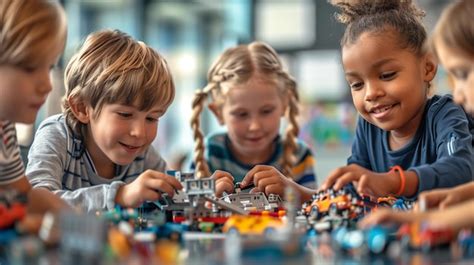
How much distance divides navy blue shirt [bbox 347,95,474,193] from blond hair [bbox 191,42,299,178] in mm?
469

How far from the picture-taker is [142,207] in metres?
1.38

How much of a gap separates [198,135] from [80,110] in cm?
60

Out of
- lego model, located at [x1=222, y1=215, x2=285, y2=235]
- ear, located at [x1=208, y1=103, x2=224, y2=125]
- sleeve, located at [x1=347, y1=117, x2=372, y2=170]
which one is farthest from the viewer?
ear, located at [x1=208, y1=103, x2=224, y2=125]

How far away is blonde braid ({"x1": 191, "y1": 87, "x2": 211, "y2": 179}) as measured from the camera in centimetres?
214

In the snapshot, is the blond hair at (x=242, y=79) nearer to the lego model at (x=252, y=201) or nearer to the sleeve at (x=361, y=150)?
the sleeve at (x=361, y=150)

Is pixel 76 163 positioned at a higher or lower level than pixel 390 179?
higher

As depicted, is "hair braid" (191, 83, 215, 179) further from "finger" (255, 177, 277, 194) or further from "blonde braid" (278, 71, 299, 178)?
"finger" (255, 177, 277, 194)

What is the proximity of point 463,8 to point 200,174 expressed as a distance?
1.16 m

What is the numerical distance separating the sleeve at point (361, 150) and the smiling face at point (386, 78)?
17 cm

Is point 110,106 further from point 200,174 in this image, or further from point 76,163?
point 200,174

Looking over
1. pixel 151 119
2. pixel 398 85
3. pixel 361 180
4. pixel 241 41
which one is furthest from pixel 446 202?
pixel 241 41

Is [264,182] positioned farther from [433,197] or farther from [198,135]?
[198,135]

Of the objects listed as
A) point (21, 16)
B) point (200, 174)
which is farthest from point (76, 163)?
point (21, 16)

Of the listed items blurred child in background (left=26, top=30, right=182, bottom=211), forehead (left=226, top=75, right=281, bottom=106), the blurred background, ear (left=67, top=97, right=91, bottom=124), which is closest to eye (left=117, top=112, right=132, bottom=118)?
blurred child in background (left=26, top=30, right=182, bottom=211)
